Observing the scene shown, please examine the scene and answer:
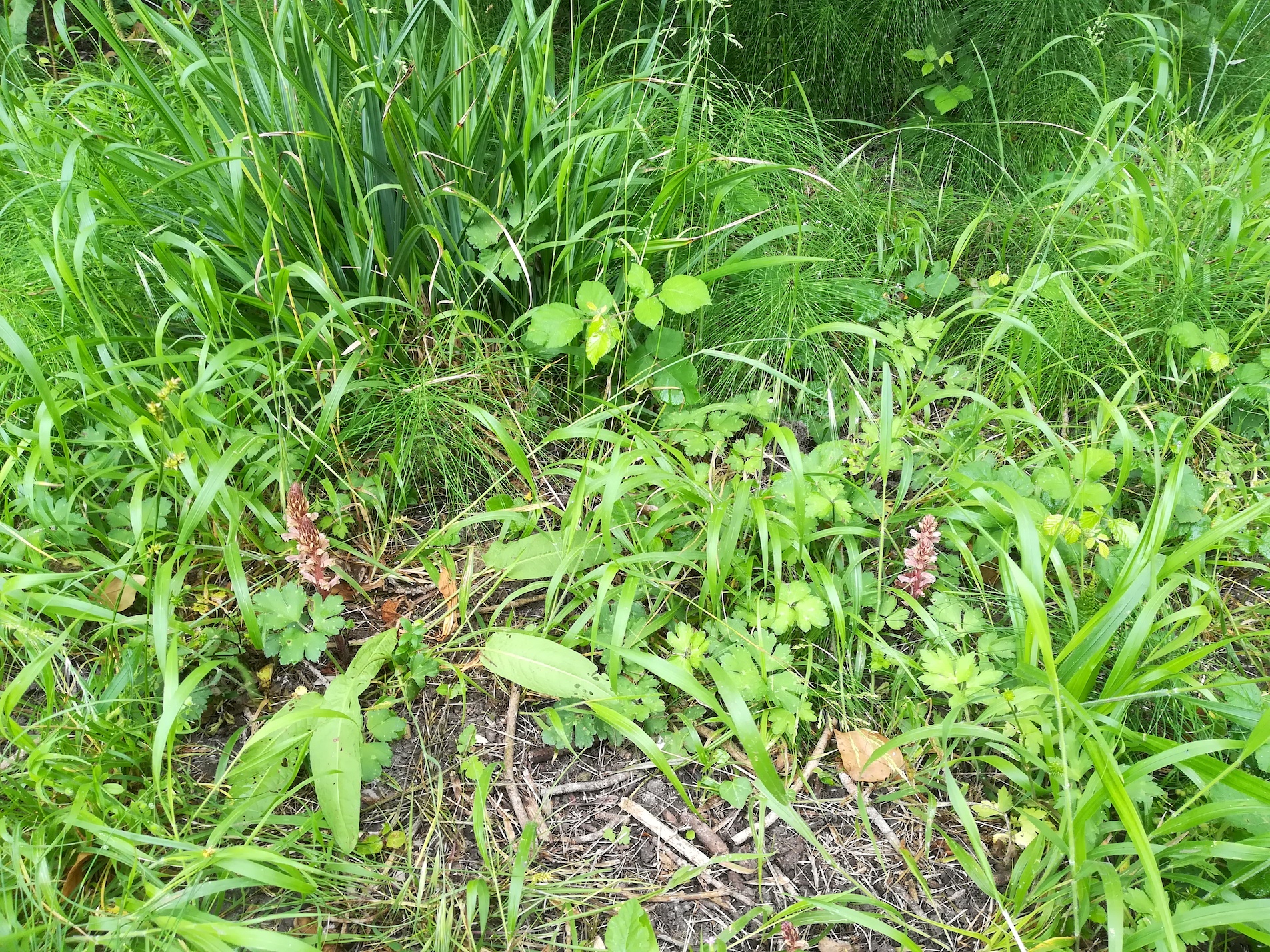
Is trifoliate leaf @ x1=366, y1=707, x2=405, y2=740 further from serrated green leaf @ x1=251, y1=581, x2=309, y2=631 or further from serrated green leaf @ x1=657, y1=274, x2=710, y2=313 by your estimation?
serrated green leaf @ x1=657, y1=274, x2=710, y2=313

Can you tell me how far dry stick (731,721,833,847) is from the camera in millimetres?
1351

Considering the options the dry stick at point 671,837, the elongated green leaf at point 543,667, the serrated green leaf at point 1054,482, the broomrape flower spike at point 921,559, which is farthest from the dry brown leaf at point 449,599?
the serrated green leaf at point 1054,482

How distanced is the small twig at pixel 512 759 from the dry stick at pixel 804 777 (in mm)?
362

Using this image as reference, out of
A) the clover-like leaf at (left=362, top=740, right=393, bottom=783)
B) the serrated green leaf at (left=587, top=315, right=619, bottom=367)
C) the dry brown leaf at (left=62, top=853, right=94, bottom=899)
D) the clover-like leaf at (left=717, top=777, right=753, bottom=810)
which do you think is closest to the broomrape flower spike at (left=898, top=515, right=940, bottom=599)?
the clover-like leaf at (left=717, top=777, right=753, bottom=810)

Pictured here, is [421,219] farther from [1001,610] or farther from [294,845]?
[1001,610]

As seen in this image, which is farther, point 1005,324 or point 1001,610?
point 1005,324

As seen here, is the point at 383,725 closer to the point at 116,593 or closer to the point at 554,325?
the point at 116,593

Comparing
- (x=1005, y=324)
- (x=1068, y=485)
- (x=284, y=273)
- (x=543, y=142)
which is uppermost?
(x=543, y=142)

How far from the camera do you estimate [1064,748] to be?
1.18 m

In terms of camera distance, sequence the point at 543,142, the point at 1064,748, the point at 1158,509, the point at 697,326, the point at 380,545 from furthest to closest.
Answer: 1. the point at 697,326
2. the point at 543,142
3. the point at 380,545
4. the point at 1158,509
5. the point at 1064,748

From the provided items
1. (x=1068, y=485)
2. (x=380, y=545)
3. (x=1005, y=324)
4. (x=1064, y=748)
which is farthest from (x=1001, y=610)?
(x=380, y=545)

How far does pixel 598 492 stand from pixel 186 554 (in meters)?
0.82

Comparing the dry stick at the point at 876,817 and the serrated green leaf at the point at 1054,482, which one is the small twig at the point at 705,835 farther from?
the serrated green leaf at the point at 1054,482

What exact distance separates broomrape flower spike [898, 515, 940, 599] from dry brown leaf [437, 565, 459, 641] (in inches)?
33.9
